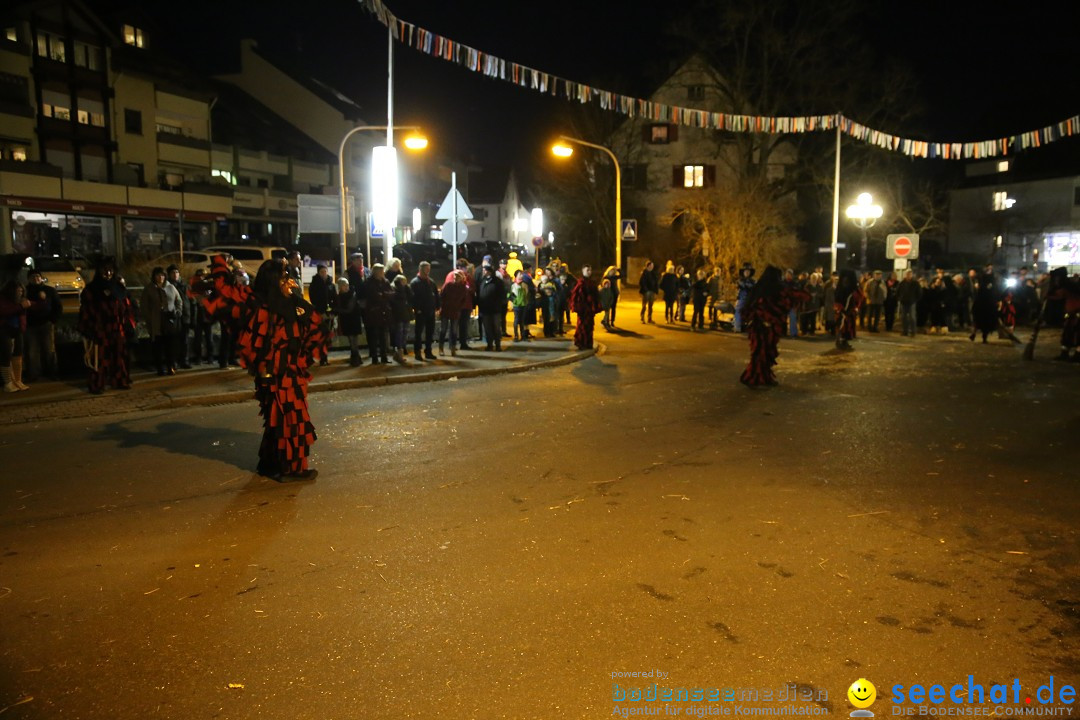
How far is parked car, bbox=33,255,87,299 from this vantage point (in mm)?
22156

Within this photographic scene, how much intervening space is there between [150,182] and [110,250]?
4690mm

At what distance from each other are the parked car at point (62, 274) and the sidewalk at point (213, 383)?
9.99 meters

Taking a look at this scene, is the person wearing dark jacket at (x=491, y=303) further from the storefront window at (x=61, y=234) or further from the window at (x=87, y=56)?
the window at (x=87, y=56)

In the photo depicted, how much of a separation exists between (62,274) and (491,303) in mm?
13202

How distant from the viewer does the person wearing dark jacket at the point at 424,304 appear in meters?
16.0

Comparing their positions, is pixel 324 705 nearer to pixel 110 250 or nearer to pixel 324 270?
pixel 324 270

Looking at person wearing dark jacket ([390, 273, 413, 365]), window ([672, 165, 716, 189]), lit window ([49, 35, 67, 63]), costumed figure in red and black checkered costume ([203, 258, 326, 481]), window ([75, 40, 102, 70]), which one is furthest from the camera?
window ([672, 165, 716, 189])

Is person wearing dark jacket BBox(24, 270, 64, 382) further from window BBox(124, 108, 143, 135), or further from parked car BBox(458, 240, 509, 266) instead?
window BBox(124, 108, 143, 135)

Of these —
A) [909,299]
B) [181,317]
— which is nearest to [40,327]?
[181,317]

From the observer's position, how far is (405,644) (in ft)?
14.1

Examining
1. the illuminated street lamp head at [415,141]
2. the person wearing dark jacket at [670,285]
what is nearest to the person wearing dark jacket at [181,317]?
the illuminated street lamp head at [415,141]

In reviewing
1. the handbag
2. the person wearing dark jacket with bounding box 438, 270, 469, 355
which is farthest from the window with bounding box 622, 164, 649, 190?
the handbag

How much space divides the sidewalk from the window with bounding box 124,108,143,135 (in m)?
30.7

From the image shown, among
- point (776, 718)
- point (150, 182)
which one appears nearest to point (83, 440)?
point (776, 718)
